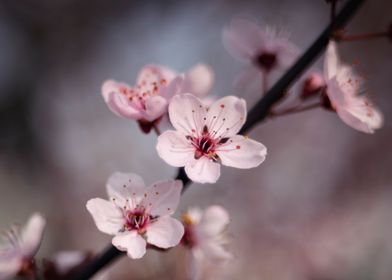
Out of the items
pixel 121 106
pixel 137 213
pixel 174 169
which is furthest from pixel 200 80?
pixel 174 169

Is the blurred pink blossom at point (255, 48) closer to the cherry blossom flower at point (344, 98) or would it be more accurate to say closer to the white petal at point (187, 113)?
the cherry blossom flower at point (344, 98)

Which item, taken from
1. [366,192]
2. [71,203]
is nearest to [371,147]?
[366,192]

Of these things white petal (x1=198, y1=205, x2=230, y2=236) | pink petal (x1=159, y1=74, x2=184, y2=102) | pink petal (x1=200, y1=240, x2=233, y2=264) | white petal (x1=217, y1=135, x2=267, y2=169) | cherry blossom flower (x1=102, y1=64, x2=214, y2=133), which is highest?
pink petal (x1=159, y1=74, x2=184, y2=102)

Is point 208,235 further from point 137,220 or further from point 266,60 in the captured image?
point 266,60

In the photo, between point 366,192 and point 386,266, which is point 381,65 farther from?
point 386,266

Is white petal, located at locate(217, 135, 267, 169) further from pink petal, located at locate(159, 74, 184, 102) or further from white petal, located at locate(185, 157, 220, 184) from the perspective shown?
pink petal, located at locate(159, 74, 184, 102)

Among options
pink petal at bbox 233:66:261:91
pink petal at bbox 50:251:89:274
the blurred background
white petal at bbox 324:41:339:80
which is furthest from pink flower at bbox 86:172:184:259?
the blurred background

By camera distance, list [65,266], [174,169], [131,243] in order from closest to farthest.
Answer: [131,243]
[65,266]
[174,169]
